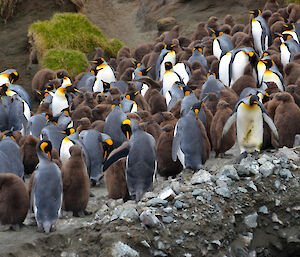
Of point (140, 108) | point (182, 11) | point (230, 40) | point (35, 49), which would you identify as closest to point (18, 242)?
point (140, 108)

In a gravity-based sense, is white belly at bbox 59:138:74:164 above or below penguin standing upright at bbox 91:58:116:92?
above

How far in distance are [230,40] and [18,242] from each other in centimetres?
726

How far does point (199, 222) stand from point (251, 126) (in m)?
1.76

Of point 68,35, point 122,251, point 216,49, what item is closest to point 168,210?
point 122,251

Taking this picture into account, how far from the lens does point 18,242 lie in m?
4.76

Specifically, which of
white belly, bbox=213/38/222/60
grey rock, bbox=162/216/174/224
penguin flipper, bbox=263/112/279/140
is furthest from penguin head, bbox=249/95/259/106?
white belly, bbox=213/38/222/60

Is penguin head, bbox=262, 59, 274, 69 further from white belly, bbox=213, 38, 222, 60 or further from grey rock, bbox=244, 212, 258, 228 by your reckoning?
grey rock, bbox=244, 212, 258, 228

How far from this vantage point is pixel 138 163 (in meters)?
5.65

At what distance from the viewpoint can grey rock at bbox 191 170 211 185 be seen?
17.8 feet

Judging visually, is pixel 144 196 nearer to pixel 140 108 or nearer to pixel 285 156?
pixel 285 156

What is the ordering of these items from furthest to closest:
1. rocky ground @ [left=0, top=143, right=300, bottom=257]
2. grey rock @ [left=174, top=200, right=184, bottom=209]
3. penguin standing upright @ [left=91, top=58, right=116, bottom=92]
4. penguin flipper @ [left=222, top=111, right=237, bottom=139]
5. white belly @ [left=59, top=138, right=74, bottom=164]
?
penguin standing upright @ [left=91, top=58, right=116, bottom=92] < white belly @ [left=59, top=138, right=74, bottom=164] < penguin flipper @ [left=222, top=111, right=237, bottom=139] < grey rock @ [left=174, top=200, right=184, bottom=209] < rocky ground @ [left=0, top=143, right=300, bottom=257]

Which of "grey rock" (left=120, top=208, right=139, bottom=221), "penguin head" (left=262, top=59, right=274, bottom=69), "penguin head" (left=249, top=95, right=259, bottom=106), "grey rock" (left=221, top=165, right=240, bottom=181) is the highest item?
"penguin head" (left=249, top=95, right=259, bottom=106)

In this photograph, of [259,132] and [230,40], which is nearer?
[259,132]

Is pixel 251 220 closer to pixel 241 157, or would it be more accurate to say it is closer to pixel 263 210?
pixel 263 210
